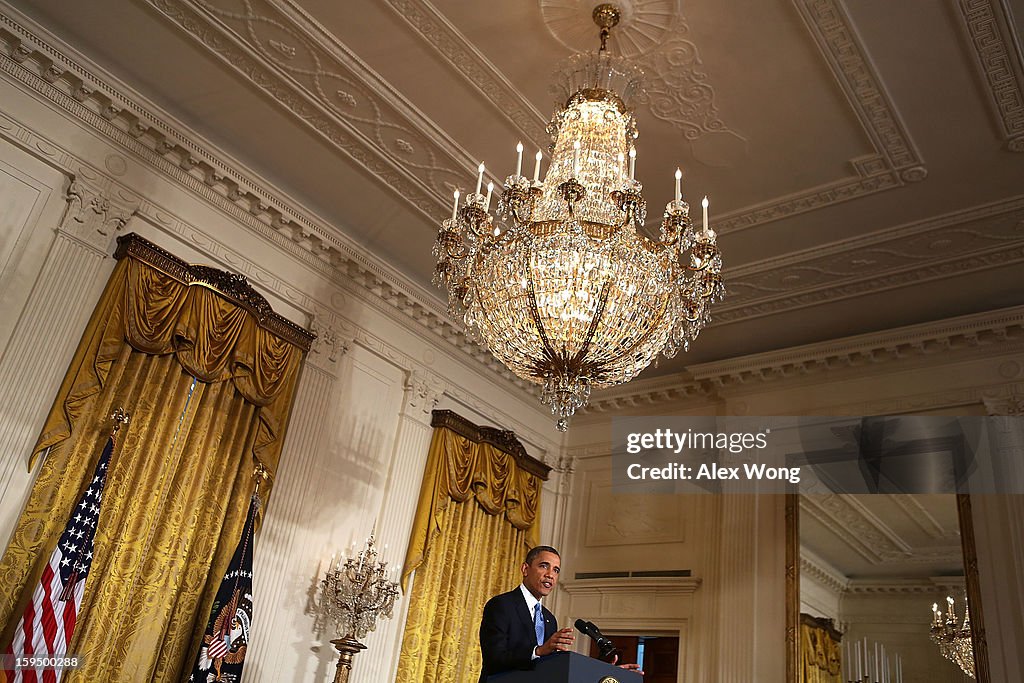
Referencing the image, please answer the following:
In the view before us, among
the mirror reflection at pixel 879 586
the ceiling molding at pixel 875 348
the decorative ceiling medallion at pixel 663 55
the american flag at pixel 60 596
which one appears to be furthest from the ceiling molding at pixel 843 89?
the american flag at pixel 60 596

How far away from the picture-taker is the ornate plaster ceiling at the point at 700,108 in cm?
506

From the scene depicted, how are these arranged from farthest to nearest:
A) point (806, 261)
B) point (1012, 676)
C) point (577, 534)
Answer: point (577, 534), point (806, 261), point (1012, 676)

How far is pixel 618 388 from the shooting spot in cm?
940

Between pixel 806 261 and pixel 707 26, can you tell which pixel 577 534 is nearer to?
pixel 806 261

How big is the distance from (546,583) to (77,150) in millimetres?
4466

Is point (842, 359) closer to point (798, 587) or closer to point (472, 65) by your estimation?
point (798, 587)

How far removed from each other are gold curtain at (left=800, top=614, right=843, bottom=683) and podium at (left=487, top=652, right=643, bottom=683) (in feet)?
14.5

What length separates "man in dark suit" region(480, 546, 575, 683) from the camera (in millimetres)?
3512

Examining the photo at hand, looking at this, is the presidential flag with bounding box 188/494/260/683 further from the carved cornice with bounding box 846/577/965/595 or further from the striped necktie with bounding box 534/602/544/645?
the carved cornice with bounding box 846/577/965/595

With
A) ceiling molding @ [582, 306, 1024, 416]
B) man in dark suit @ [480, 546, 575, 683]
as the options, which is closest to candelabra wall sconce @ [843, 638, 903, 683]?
ceiling molding @ [582, 306, 1024, 416]

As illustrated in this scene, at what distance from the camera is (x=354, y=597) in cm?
643

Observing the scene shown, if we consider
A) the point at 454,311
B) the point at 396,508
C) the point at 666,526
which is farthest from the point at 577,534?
the point at 454,311

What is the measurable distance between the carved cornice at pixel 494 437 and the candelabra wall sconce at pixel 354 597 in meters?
1.63

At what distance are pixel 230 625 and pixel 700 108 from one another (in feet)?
16.3
